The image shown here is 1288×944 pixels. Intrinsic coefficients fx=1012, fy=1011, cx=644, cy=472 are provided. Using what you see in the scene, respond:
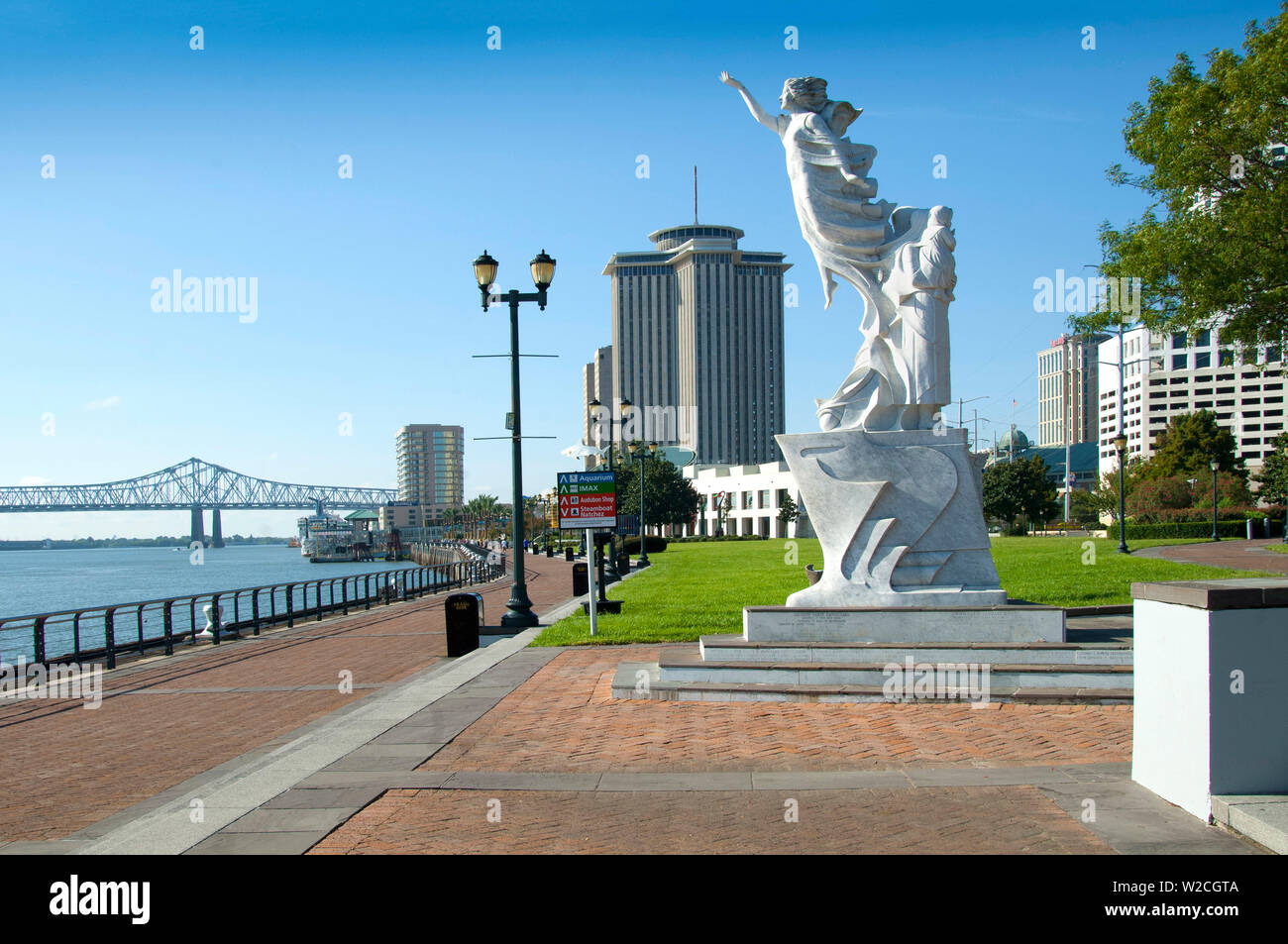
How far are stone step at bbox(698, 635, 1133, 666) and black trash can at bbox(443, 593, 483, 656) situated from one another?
641 cm

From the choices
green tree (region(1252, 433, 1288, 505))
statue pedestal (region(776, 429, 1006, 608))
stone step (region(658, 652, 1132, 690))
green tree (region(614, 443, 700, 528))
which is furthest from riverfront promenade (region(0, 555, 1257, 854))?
green tree (region(614, 443, 700, 528))

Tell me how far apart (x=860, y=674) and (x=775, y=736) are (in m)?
2.06

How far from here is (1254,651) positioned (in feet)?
18.2

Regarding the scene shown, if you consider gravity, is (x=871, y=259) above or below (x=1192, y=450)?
above

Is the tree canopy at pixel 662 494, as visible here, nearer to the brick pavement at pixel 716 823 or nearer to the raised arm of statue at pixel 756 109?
the raised arm of statue at pixel 756 109

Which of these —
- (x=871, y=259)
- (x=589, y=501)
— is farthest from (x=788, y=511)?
(x=871, y=259)

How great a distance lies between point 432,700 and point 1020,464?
7985 centimetres

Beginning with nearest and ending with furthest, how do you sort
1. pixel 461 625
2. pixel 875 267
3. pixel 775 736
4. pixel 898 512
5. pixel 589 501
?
pixel 775 736
pixel 898 512
pixel 875 267
pixel 461 625
pixel 589 501

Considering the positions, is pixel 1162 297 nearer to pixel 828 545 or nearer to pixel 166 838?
pixel 828 545

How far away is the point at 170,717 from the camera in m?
11.4

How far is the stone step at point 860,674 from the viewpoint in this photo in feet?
32.6

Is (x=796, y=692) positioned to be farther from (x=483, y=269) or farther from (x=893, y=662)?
(x=483, y=269)
